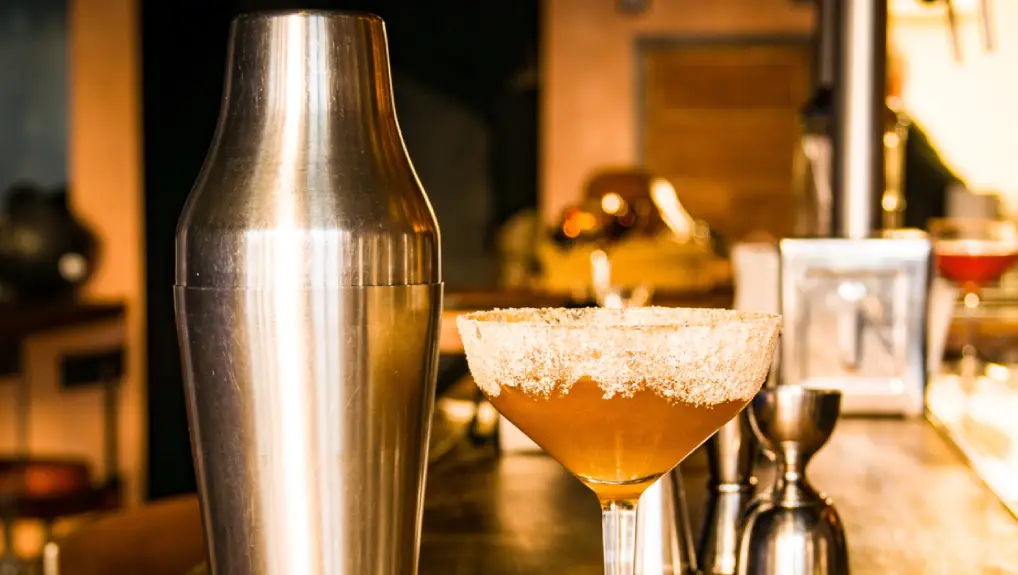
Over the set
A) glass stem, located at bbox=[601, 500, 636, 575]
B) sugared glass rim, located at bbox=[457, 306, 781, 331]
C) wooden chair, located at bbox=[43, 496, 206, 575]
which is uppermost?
sugared glass rim, located at bbox=[457, 306, 781, 331]

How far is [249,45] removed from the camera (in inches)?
23.0

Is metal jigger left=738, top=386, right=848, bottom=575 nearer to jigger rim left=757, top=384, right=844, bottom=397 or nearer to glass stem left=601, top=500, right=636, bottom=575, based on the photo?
jigger rim left=757, top=384, right=844, bottom=397

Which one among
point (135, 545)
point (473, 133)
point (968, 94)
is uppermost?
point (968, 94)

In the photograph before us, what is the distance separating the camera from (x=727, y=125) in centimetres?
651

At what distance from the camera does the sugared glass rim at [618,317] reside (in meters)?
0.57

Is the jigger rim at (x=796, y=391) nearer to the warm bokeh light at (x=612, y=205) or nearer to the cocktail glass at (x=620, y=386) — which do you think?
the cocktail glass at (x=620, y=386)

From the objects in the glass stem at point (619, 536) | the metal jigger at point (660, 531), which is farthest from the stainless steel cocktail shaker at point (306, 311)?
the metal jigger at point (660, 531)

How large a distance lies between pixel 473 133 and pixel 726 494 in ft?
18.8

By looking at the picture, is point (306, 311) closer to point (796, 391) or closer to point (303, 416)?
point (303, 416)

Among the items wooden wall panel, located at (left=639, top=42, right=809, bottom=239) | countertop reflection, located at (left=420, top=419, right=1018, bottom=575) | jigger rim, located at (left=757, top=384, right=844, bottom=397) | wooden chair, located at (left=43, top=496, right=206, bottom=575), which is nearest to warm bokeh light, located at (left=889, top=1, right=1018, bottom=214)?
wooden wall panel, located at (left=639, top=42, right=809, bottom=239)

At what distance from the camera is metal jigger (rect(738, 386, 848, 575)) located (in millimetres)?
707

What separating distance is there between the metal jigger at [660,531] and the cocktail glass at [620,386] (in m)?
0.14

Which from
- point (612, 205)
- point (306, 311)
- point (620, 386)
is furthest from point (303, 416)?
point (612, 205)

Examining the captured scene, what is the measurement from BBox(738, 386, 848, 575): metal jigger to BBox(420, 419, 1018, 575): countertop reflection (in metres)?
0.11
